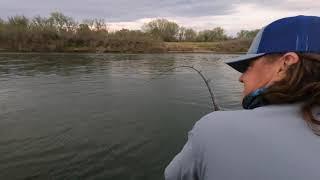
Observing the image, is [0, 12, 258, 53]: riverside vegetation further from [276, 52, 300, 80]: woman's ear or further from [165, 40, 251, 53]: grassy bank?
[276, 52, 300, 80]: woman's ear

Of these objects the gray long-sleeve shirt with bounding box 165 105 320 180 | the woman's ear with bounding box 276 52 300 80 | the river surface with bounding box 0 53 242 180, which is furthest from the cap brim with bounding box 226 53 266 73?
the river surface with bounding box 0 53 242 180

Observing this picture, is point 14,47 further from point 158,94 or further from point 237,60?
point 237,60

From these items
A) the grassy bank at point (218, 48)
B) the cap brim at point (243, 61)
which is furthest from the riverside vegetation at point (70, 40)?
the cap brim at point (243, 61)

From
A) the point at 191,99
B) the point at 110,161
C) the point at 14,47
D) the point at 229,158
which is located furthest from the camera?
the point at 14,47

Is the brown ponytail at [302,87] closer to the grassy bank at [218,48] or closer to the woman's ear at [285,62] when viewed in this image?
the woman's ear at [285,62]

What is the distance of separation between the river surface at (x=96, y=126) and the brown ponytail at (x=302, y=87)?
6.58 m

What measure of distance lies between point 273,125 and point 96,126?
10441mm

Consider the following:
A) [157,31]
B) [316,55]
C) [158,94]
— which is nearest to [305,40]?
[316,55]

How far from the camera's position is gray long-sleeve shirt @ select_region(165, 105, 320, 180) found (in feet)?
4.23

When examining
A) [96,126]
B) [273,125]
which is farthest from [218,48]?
[273,125]

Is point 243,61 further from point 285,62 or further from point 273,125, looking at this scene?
point 273,125

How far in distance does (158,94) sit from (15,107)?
6706mm

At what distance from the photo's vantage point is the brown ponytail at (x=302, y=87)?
1.43m

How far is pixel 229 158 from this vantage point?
4.57ft
